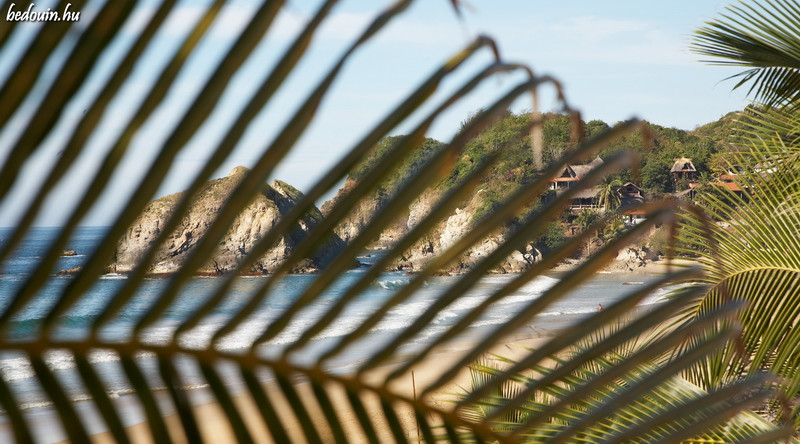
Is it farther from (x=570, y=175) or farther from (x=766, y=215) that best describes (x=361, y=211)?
(x=766, y=215)

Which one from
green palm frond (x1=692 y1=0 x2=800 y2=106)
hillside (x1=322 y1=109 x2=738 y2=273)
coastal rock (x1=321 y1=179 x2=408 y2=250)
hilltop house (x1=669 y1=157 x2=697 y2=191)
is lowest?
coastal rock (x1=321 y1=179 x2=408 y2=250)

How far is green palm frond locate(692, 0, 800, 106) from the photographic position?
3.97 meters

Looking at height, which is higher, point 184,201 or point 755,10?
point 755,10

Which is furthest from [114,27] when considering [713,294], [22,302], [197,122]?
[713,294]

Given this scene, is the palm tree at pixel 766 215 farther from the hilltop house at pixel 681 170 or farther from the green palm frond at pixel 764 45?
the hilltop house at pixel 681 170

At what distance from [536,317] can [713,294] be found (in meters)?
3.41

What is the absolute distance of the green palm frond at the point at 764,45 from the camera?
397 centimetres

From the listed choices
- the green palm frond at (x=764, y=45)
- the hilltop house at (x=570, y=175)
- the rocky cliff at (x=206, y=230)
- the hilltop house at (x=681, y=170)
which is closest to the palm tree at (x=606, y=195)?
the hilltop house at (x=570, y=175)

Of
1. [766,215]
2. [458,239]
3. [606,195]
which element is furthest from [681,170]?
[458,239]

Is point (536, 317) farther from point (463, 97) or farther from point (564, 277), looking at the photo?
point (463, 97)

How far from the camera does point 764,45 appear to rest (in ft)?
13.2

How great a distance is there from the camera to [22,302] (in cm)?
45

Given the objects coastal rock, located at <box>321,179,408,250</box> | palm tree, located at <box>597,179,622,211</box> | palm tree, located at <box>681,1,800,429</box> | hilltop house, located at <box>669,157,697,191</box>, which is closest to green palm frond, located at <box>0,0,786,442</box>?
coastal rock, located at <box>321,179,408,250</box>

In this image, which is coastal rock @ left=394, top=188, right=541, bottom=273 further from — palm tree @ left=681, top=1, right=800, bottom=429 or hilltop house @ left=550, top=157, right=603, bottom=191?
palm tree @ left=681, top=1, right=800, bottom=429
